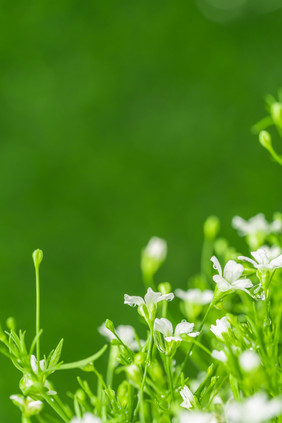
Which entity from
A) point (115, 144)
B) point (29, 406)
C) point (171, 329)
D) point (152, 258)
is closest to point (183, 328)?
point (171, 329)

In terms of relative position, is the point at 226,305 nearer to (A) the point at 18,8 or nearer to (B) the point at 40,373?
(B) the point at 40,373

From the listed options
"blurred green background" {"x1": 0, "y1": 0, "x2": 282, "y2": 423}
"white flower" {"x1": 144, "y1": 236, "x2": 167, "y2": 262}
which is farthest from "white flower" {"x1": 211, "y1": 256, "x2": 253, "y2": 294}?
"blurred green background" {"x1": 0, "y1": 0, "x2": 282, "y2": 423}

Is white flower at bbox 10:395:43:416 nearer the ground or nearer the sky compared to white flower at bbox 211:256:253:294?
nearer the ground

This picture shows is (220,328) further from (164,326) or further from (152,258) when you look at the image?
(152,258)

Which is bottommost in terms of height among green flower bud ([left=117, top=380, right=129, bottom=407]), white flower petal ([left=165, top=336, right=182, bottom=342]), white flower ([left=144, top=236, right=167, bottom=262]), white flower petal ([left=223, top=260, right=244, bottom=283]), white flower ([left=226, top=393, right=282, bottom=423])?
green flower bud ([left=117, top=380, right=129, bottom=407])

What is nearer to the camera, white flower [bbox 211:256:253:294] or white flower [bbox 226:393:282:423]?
white flower [bbox 226:393:282:423]

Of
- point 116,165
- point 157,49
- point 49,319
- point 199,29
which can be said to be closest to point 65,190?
point 116,165

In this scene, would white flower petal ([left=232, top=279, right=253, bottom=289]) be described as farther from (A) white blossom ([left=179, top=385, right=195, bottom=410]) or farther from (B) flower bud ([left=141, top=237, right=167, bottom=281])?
(B) flower bud ([left=141, top=237, right=167, bottom=281])
